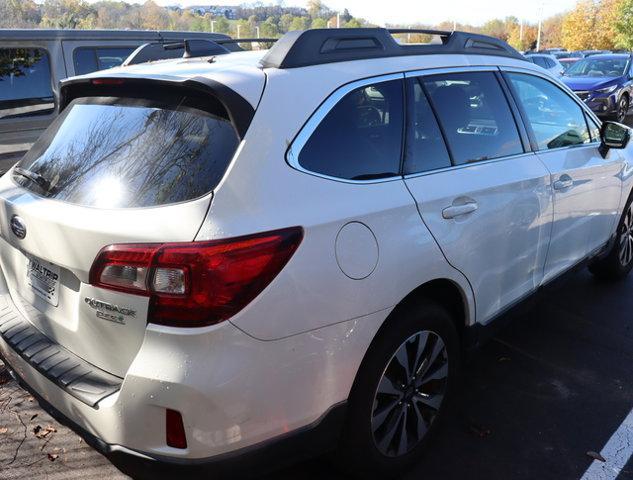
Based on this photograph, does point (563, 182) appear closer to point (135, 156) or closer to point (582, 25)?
point (135, 156)

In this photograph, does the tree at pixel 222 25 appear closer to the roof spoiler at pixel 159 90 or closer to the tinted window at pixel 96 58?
the tinted window at pixel 96 58

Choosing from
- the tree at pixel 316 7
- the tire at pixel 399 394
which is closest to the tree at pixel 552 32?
the tree at pixel 316 7

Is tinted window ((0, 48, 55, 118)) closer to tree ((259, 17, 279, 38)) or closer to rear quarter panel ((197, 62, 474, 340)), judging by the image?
rear quarter panel ((197, 62, 474, 340))

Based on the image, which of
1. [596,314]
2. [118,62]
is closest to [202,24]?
[118,62]

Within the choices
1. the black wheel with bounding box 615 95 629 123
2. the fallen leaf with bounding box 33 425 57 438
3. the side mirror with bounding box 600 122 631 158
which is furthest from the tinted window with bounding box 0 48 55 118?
the black wheel with bounding box 615 95 629 123

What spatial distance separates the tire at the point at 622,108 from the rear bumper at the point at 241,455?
50.4 feet

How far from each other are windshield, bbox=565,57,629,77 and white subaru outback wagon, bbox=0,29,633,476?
15.4m

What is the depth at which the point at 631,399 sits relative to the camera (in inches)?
132

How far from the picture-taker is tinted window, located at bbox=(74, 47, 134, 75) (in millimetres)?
6754

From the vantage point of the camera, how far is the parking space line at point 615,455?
2756 mm

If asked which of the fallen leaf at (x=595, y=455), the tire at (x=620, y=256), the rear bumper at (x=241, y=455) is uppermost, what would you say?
the rear bumper at (x=241, y=455)

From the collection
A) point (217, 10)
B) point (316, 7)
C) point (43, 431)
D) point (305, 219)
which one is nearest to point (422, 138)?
point (305, 219)

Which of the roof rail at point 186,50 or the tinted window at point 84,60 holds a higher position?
the roof rail at point 186,50

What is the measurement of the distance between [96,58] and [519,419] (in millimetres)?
6064
